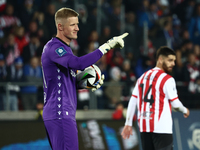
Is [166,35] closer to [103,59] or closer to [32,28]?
[103,59]

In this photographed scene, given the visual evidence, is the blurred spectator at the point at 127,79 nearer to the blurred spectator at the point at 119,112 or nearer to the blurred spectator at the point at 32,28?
the blurred spectator at the point at 119,112

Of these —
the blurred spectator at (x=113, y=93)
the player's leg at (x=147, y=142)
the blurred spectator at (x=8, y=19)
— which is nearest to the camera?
the player's leg at (x=147, y=142)

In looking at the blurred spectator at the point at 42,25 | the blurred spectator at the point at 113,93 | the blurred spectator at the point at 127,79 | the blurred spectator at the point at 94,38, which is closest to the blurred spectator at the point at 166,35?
the blurred spectator at the point at 127,79

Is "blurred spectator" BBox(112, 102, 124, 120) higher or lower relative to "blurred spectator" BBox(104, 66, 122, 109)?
lower

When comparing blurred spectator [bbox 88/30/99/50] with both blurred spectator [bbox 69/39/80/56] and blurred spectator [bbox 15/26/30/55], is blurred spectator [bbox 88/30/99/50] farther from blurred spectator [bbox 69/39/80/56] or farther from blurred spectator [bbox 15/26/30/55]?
blurred spectator [bbox 15/26/30/55]

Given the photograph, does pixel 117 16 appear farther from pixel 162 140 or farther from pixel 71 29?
pixel 71 29

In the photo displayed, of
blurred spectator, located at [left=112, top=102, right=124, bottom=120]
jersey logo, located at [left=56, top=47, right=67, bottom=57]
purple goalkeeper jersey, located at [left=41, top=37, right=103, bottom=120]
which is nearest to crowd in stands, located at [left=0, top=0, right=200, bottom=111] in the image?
blurred spectator, located at [left=112, top=102, right=124, bottom=120]

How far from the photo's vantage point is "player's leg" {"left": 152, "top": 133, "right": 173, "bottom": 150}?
5.56 meters

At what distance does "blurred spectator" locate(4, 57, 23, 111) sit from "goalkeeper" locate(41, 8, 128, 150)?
609 centimetres

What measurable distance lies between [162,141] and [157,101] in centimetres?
57

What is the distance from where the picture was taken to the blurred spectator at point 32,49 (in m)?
11.0

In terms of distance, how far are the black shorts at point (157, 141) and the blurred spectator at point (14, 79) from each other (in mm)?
5294

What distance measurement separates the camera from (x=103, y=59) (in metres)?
11.7

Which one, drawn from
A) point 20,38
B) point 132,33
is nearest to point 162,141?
point 20,38
